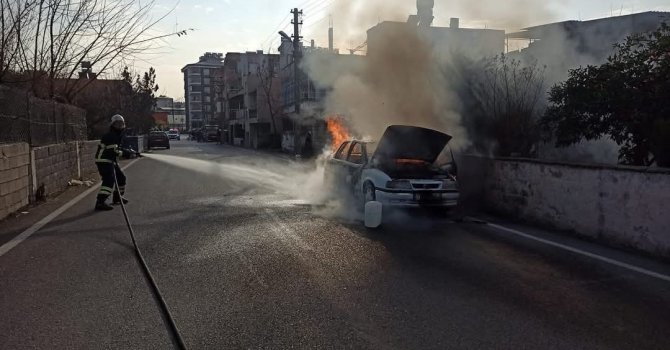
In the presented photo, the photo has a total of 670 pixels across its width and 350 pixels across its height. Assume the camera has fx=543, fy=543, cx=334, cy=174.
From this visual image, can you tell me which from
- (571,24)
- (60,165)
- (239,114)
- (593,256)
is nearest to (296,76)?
(571,24)

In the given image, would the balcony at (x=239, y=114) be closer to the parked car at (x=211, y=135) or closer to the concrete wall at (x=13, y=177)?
the parked car at (x=211, y=135)


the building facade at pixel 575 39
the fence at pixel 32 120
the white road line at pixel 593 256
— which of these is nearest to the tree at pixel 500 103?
the building facade at pixel 575 39

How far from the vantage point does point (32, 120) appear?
33.8 feet

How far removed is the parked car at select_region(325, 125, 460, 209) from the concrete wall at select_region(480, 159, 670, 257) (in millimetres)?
→ 1035

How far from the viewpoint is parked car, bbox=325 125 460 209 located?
8148 millimetres

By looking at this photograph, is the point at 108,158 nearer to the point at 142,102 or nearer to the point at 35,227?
the point at 35,227

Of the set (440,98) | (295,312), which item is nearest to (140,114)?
(440,98)

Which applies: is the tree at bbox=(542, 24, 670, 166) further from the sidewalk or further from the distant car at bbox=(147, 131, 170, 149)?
the distant car at bbox=(147, 131, 170, 149)

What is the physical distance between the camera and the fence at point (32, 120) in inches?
349

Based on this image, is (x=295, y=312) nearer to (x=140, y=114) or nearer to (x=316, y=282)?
(x=316, y=282)

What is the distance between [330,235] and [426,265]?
1.79 metres

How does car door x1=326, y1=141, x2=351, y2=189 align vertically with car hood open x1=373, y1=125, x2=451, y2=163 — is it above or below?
below

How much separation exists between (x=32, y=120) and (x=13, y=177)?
2.24 meters

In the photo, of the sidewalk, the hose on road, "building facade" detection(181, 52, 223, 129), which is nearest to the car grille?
the hose on road
